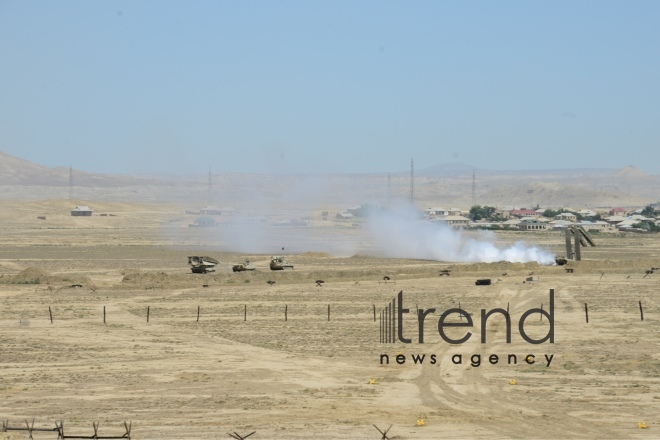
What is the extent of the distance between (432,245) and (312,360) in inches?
2210

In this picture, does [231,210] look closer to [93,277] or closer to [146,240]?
[146,240]

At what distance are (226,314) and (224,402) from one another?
60.6ft

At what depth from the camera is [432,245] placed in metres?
88.0

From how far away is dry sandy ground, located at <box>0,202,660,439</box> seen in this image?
24562 millimetres

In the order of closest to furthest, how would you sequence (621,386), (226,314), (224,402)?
(224,402), (621,386), (226,314)

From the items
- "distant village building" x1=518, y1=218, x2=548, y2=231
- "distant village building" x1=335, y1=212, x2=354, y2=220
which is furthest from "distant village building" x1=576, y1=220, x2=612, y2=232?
"distant village building" x1=335, y1=212, x2=354, y2=220

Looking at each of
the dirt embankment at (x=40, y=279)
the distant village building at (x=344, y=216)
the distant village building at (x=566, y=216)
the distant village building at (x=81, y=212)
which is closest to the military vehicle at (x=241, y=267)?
the dirt embankment at (x=40, y=279)

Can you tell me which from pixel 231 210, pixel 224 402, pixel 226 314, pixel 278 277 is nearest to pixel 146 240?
pixel 231 210

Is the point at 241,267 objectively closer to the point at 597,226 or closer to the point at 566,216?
the point at 597,226

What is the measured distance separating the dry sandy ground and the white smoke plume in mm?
14404

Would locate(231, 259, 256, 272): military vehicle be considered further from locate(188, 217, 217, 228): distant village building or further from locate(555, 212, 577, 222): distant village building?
locate(555, 212, 577, 222): distant village building

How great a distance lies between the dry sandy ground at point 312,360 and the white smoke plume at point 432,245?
14404 millimetres

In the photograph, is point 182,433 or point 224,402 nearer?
point 182,433

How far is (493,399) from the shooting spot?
26.8 metres
